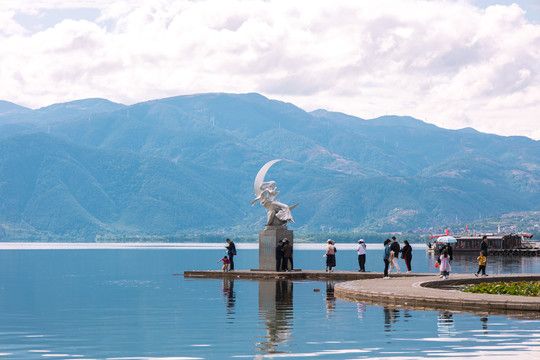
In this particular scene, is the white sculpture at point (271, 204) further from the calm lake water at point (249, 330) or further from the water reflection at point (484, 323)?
the water reflection at point (484, 323)

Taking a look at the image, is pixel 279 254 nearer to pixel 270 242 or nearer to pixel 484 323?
pixel 270 242

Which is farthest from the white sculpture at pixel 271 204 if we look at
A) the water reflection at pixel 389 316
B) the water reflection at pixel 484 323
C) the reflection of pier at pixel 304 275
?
the water reflection at pixel 484 323

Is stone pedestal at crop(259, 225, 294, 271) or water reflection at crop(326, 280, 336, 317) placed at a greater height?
stone pedestal at crop(259, 225, 294, 271)

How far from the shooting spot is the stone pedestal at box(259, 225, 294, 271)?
55812 mm

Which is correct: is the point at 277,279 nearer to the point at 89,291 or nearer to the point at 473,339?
the point at 89,291

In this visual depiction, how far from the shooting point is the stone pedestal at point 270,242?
55.8 meters

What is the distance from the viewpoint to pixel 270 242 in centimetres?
5600

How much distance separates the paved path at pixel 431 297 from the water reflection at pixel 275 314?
2940 mm

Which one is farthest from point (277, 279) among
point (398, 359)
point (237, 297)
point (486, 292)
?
point (398, 359)

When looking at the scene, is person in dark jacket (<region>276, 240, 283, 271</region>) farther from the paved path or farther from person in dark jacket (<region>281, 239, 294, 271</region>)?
the paved path

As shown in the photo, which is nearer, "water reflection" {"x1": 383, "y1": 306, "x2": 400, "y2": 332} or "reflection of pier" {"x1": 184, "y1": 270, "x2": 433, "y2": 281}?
"water reflection" {"x1": 383, "y1": 306, "x2": 400, "y2": 332}

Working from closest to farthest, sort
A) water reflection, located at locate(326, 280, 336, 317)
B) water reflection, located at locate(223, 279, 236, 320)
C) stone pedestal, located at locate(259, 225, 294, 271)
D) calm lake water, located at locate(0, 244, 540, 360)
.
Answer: calm lake water, located at locate(0, 244, 540, 360) < water reflection, located at locate(326, 280, 336, 317) < water reflection, located at locate(223, 279, 236, 320) < stone pedestal, located at locate(259, 225, 294, 271)

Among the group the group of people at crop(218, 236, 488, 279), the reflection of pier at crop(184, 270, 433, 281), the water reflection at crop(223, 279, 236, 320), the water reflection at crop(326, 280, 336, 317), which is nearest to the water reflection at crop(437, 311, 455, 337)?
the water reflection at crop(326, 280, 336, 317)

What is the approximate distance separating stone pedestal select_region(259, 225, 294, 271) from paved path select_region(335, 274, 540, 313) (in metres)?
13.9
